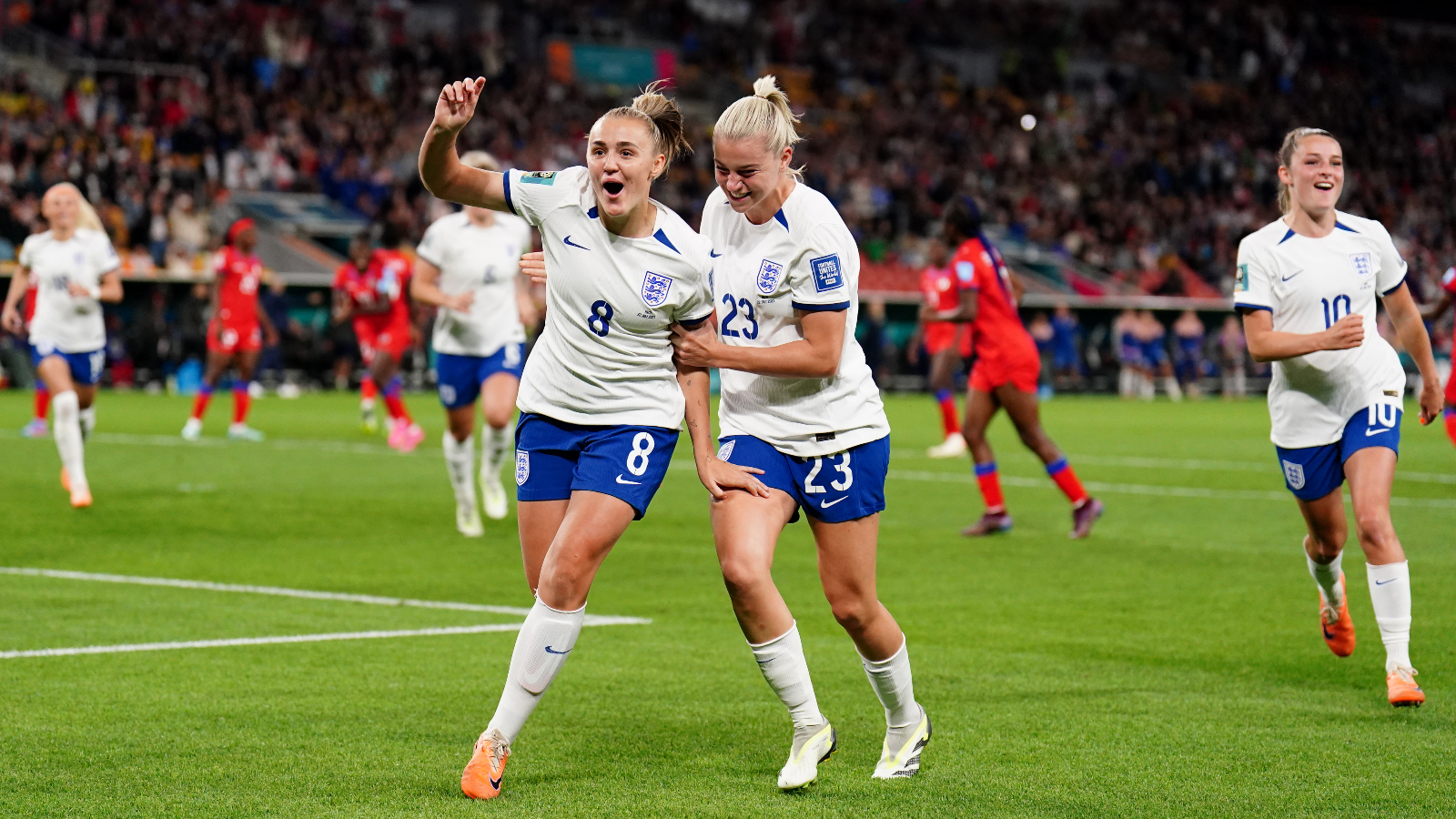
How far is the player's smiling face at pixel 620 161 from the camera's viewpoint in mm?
5102

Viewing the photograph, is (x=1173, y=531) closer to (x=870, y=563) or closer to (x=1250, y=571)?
(x=1250, y=571)

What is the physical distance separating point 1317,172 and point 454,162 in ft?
12.2

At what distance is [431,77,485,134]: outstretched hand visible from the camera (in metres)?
5.04

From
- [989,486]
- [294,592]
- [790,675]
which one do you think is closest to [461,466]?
[294,592]

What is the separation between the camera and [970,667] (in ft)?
23.6

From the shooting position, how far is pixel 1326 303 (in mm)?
6957

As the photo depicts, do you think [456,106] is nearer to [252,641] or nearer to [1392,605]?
[252,641]

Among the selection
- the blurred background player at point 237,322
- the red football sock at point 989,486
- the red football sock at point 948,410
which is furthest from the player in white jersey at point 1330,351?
the blurred background player at point 237,322

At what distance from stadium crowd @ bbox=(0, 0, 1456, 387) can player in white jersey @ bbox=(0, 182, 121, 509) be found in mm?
17470

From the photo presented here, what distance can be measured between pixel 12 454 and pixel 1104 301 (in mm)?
26581

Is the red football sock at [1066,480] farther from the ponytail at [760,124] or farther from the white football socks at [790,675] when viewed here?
the ponytail at [760,124]

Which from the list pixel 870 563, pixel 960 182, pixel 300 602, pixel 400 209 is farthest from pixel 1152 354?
pixel 870 563

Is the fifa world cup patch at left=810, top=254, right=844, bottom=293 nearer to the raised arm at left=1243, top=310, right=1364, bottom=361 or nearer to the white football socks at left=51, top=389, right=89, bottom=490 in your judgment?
the raised arm at left=1243, top=310, right=1364, bottom=361

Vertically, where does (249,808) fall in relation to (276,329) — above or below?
above
